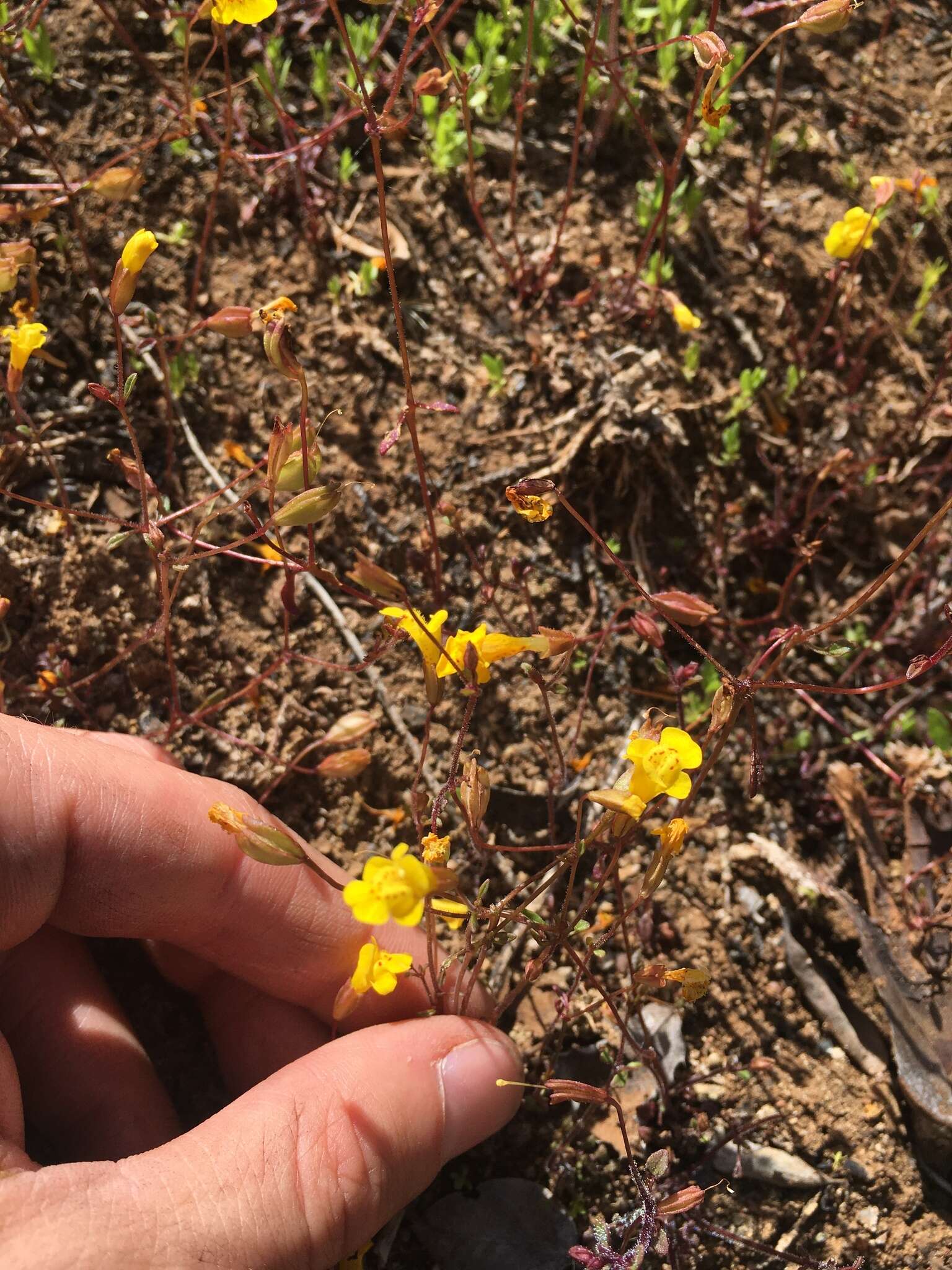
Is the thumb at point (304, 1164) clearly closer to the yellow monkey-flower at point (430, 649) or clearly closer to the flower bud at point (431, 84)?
the yellow monkey-flower at point (430, 649)

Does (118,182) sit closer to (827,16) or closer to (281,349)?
(281,349)

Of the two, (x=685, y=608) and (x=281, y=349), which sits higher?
(x=281, y=349)

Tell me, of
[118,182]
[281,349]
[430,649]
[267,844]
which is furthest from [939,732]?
[118,182]

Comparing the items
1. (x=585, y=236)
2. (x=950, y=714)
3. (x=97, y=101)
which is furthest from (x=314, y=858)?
(x=97, y=101)

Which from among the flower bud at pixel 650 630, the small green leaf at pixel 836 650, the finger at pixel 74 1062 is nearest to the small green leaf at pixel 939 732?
the flower bud at pixel 650 630

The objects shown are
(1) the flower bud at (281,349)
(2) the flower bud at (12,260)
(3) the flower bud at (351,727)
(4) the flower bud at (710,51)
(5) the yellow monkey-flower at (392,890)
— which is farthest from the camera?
(3) the flower bud at (351,727)
